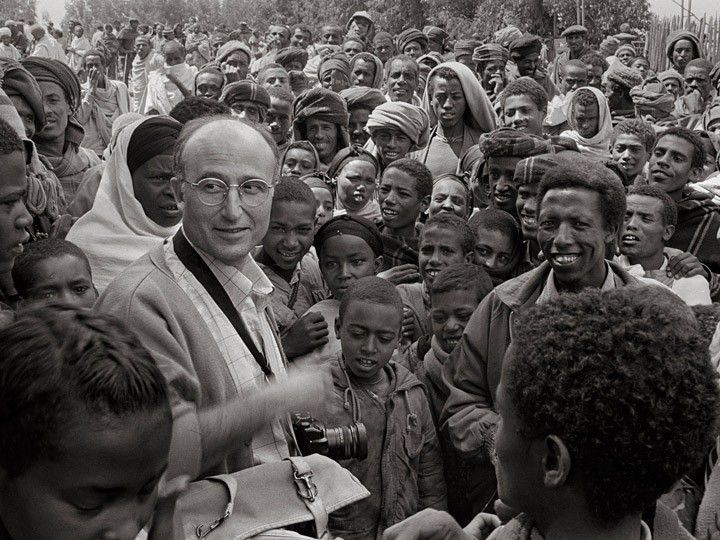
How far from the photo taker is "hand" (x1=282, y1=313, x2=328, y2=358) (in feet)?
13.3

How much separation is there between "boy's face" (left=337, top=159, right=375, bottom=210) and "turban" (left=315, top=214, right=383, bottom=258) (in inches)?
45.7

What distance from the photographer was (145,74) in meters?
15.5

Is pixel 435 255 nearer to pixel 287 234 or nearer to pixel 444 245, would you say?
pixel 444 245

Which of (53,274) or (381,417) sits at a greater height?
(53,274)

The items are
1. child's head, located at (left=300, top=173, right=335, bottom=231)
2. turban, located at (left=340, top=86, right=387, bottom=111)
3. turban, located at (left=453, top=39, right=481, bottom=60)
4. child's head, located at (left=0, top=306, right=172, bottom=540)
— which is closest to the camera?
child's head, located at (left=0, top=306, right=172, bottom=540)

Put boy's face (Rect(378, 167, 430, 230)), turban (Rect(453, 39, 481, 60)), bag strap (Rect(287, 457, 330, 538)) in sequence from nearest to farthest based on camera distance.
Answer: bag strap (Rect(287, 457, 330, 538)), boy's face (Rect(378, 167, 430, 230)), turban (Rect(453, 39, 481, 60))

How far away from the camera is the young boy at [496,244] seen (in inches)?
190

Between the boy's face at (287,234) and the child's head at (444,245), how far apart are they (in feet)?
2.08

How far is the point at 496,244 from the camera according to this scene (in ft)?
15.8

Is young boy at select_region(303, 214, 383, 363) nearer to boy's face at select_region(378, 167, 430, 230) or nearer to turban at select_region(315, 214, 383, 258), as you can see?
turban at select_region(315, 214, 383, 258)

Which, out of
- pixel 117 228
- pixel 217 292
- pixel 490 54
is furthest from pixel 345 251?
pixel 490 54

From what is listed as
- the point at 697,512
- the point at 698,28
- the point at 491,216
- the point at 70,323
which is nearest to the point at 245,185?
the point at 70,323

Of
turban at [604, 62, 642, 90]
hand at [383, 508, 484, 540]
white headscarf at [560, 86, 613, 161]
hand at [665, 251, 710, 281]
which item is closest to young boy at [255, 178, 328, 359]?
hand at [665, 251, 710, 281]

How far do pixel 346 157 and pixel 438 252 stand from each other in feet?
7.02
